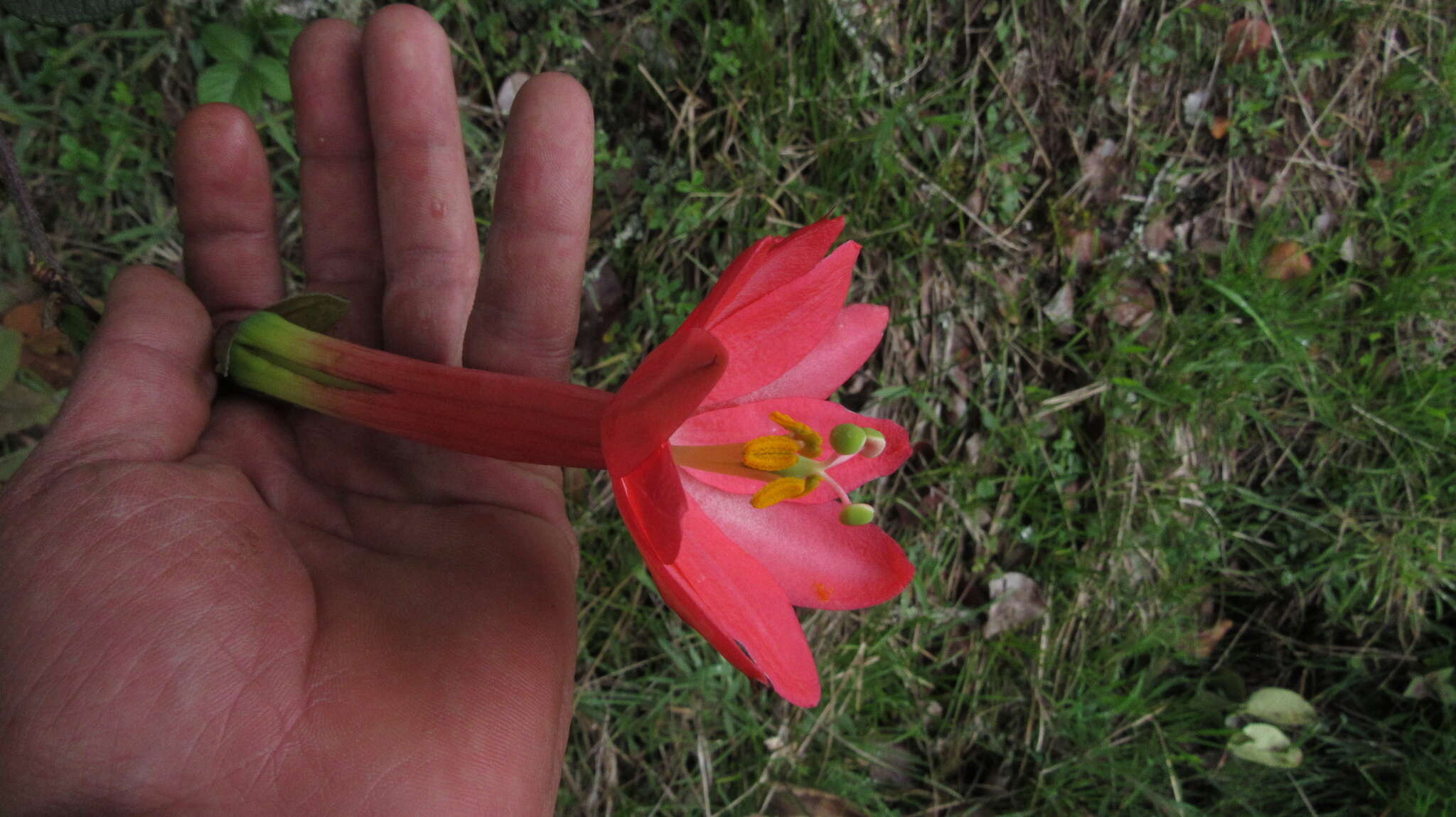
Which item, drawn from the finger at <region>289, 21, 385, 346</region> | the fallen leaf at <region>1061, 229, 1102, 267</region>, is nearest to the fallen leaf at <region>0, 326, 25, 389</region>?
the finger at <region>289, 21, 385, 346</region>

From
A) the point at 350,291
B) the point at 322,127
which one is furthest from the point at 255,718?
the point at 322,127

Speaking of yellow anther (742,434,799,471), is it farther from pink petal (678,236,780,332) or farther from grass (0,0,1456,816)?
grass (0,0,1456,816)

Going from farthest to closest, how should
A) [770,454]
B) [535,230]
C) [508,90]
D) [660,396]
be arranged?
[508,90] < [535,230] < [770,454] < [660,396]

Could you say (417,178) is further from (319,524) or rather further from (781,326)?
(781,326)

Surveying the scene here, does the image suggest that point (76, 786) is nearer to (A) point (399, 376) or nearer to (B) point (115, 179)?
(A) point (399, 376)

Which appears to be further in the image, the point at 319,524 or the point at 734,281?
the point at 319,524

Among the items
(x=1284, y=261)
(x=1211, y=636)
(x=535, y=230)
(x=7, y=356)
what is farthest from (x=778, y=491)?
(x=1284, y=261)

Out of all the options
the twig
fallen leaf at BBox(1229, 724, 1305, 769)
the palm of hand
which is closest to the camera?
the palm of hand
